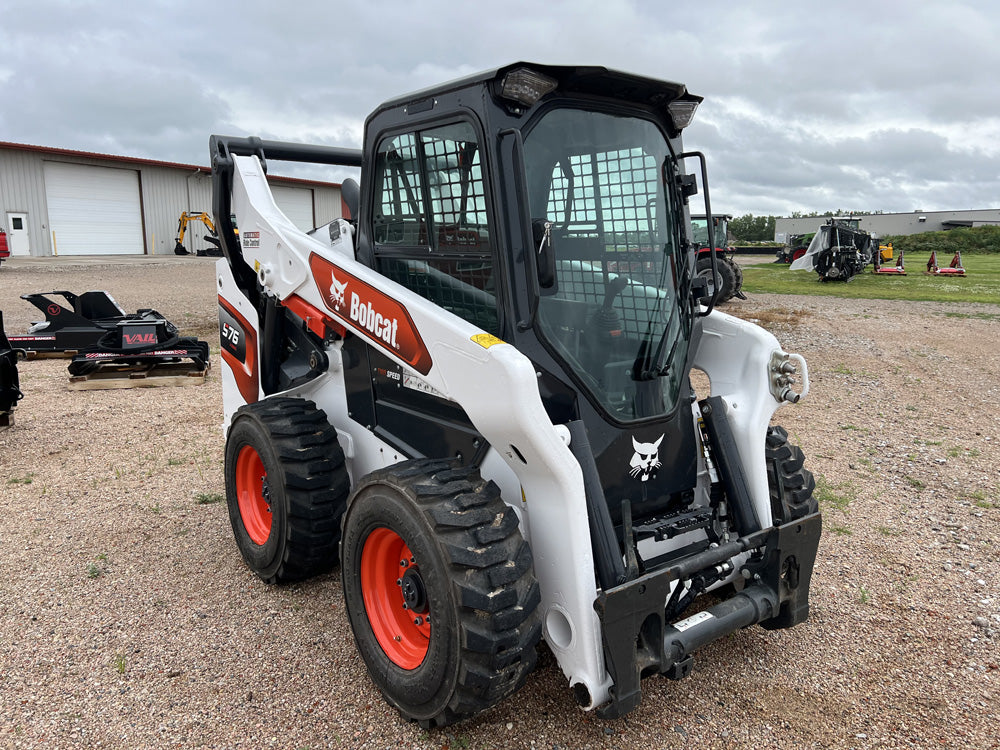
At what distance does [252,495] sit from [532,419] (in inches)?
91.8

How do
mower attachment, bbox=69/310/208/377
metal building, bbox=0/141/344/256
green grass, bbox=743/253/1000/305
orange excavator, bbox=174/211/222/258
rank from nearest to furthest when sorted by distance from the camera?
orange excavator, bbox=174/211/222/258, mower attachment, bbox=69/310/208/377, green grass, bbox=743/253/1000/305, metal building, bbox=0/141/344/256

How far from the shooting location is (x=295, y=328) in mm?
4238

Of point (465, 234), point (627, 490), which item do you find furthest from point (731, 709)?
point (465, 234)

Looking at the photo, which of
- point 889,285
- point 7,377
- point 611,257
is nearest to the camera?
point 611,257

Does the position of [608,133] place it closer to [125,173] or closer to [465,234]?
[465,234]

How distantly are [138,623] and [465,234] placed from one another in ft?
8.05

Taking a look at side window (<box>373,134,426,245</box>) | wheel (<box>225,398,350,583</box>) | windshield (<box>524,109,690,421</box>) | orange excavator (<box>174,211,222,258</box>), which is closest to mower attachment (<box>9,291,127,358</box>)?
orange excavator (<box>174,211,222,258</box>)

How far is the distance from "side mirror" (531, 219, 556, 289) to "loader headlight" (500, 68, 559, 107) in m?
0.44

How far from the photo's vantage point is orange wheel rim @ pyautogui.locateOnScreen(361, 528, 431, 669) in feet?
9.36

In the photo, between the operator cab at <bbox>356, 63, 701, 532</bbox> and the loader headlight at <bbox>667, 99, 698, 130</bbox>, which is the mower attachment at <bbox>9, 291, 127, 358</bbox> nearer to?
the operator cab at <bbox>356, 63, 701, 532</bbox>

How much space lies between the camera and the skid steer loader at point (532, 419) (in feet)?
8.13

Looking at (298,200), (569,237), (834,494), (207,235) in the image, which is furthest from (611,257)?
(298,200)

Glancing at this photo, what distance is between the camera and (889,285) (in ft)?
72.1

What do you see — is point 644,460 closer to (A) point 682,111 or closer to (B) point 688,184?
(B) point 688,184
